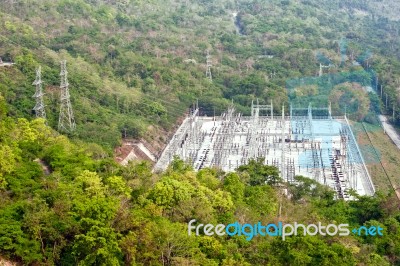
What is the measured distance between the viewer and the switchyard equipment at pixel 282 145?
2914 centimetres

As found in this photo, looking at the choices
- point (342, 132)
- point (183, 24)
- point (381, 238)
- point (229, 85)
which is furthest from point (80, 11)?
point (381, 238)

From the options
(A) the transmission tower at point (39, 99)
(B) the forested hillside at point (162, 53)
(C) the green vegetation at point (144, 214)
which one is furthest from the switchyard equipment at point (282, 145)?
(C) the green vegetation at point (144, 214)

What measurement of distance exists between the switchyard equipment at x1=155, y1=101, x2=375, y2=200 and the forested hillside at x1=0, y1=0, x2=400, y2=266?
1.16 metres

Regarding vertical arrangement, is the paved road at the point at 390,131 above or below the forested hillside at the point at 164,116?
below

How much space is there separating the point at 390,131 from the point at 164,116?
14.4 metres

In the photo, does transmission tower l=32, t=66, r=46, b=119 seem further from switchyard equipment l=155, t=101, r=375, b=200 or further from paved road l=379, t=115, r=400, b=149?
paved road l=379, t=115, r=400, b=149

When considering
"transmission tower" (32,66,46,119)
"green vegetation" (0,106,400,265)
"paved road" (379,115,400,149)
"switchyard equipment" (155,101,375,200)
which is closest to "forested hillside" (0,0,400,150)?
"transmission tower" (32,66,46,119)

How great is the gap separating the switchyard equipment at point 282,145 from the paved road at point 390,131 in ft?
9.75

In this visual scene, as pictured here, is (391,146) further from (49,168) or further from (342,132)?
(49,168)

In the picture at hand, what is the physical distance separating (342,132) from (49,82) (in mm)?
16792

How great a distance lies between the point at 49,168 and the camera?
20.0 m

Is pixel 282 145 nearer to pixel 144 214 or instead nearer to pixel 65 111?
pixel 65 111

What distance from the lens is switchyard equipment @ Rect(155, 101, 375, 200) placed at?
95.6 ft

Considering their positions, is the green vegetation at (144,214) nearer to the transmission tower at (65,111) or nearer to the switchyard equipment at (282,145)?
the transmission tower at (65,111)
